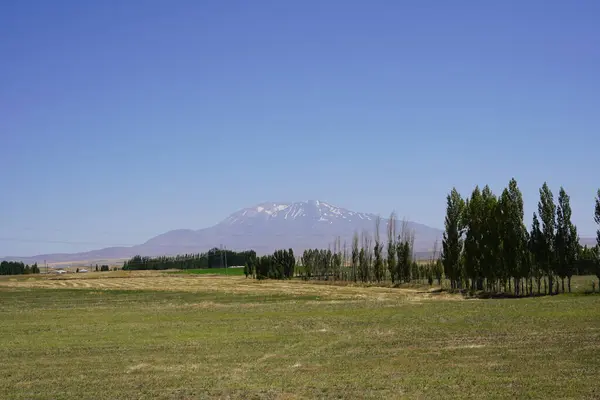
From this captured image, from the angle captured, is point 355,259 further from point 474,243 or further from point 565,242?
point 565,242

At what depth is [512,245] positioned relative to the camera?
65375 mm

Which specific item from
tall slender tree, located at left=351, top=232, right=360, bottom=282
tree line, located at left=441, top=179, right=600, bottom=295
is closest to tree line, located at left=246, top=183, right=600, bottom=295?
tree line, located at left=441, top=179, right=600, bottom=295

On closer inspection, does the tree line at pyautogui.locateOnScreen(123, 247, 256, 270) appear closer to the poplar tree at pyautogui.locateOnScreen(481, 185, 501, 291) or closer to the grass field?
the poplar tree at pyautogui.locateOnScreen(481, 185, 501, 291)

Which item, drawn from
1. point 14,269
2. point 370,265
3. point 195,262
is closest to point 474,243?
point 370,265

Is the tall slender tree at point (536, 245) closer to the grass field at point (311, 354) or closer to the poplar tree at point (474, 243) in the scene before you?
the poplar tree at point (474, 243)

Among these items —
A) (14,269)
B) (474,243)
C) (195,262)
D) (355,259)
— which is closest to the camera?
(474,243)

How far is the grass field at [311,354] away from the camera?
19.8m

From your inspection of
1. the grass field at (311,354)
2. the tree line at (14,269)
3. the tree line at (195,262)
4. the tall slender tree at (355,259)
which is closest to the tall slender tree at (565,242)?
the grass field at (311,354)

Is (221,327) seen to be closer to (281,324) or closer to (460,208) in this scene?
(281,324)

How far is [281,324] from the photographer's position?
120ft

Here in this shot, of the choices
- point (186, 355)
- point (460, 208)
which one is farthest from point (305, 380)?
point (460, 208)

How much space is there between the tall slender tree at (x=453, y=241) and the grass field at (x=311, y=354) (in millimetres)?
32243

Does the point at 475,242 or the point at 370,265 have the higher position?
the point at 475,242

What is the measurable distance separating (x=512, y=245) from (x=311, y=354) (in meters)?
44.8
